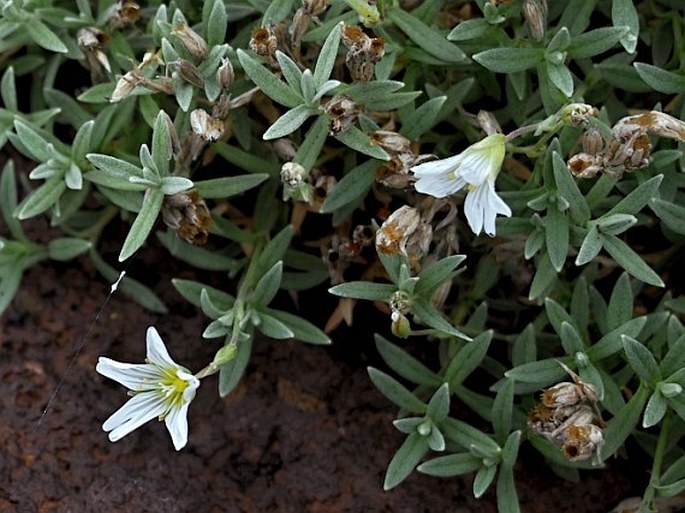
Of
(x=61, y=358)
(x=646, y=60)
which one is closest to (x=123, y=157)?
(x=61, y=358)

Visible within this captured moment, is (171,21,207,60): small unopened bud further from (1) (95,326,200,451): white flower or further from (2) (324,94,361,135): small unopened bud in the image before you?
(1) (95,326,200,451): white flower

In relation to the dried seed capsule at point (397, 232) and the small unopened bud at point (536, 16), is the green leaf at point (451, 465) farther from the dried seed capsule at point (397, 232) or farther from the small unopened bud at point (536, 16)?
the small unopened bud at point (536, 16)

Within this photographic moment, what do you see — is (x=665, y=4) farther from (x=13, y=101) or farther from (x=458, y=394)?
(x=13, y=101)

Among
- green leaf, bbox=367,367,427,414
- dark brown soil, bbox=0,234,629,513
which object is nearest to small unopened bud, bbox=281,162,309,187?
green leaf, bbox=367,367,427,414

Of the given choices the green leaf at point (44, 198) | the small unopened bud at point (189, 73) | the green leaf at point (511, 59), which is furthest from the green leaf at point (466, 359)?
the green leaf at point (44, 198)

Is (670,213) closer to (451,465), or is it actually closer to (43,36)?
(451,465)

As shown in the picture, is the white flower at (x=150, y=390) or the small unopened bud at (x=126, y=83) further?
the small unopened bud at (x=126, y=83)

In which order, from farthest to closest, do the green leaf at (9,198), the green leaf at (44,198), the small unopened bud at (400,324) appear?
the green leaf at (9,198)
the green leaf at (44,198)
the small unopened bud at (400,324)
